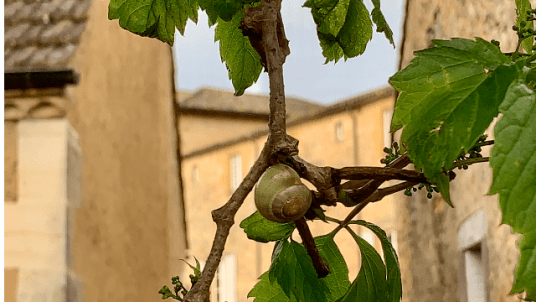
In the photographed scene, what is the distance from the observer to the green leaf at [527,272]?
482 millimetres

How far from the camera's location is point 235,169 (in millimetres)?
21922

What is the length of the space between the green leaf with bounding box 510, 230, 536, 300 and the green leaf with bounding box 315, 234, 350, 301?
0.32 meters

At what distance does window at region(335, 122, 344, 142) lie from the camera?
19.1m

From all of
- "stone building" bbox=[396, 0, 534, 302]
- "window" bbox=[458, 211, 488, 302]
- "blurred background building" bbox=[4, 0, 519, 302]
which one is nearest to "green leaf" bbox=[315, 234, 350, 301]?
"stone building" bbox=[396, 0, 534, 302]

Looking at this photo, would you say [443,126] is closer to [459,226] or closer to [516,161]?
[516,161]

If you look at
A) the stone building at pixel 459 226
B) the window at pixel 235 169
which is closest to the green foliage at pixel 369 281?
the stone building at pixel 459 226

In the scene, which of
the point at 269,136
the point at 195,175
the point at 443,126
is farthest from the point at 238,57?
the point at 195,175

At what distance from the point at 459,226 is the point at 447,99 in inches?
153

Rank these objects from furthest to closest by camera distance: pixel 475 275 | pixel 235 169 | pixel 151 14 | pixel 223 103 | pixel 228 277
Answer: pixel 223 103, pixel 235 169, pixel 228 277, pixel 475 275, pixel 151 14

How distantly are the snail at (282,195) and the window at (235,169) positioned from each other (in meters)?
21.1

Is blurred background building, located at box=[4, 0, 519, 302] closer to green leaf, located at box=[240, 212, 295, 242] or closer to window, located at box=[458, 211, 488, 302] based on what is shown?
window, located at box=[458, 211, 488, 302]

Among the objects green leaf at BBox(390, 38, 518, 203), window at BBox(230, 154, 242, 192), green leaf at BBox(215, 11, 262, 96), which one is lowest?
green leaf at BBox(390, 38, 518, 203)

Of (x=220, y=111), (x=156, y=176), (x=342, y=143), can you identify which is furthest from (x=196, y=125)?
(x=156, y=176)

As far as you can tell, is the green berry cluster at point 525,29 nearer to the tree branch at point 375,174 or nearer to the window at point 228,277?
the tree branch at point 375,174
